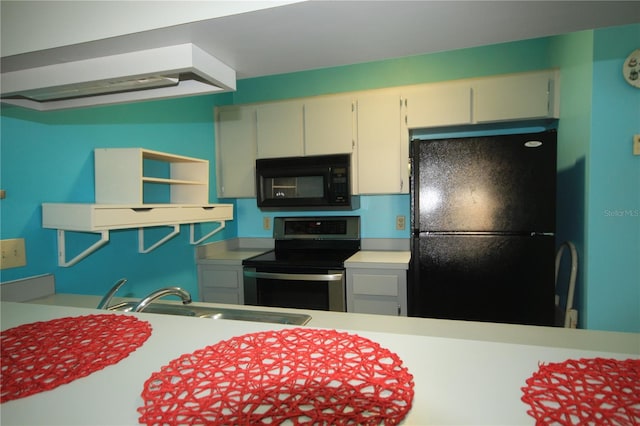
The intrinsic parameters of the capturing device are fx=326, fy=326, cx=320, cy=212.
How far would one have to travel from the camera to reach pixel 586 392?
1.77 feet

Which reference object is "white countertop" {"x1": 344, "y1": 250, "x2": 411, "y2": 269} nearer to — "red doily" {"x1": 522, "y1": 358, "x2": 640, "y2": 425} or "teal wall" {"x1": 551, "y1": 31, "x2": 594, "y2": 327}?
"teal wall" {"x1": 551, "y1": 31, "x2": 594, "y2": 327}

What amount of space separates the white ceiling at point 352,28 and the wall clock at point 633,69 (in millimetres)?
1522

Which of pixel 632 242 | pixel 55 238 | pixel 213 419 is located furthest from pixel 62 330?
pixel 632 242

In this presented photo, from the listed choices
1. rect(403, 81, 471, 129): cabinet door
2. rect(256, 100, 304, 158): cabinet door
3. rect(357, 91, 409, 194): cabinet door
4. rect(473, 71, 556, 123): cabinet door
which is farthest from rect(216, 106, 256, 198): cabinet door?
rect(473, 71, 556, 123): cabinet door

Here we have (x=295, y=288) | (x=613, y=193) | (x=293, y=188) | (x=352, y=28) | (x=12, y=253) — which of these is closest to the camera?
(x=352, y=28)

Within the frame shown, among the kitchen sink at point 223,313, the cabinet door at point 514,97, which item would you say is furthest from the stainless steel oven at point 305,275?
the cabinet door at point 514,97

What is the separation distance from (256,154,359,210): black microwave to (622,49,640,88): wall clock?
5.47 ft

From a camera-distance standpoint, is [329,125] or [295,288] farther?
[329,125]

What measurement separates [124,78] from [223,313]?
0.81 m

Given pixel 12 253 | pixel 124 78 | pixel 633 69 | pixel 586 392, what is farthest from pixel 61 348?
pixel 633 69

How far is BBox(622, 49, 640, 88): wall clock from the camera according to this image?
5.49 ft

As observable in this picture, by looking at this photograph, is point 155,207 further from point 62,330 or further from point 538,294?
point 538,294

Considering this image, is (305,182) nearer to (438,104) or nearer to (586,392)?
(438,104)

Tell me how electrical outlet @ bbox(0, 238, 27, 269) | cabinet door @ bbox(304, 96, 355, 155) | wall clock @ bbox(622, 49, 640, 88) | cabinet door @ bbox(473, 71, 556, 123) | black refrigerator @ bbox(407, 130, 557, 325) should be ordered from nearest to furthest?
electrical outlet @ bbox(0, 238, 27, 269), wall clock @ bbox(622, 49, 640, 88), black refrigerator @ bbox(407, 130, 557, 325), cabinet door @ bbox(473, 71, 556, 123), cabinet door @ bbox(304, 96, 355, 155)
